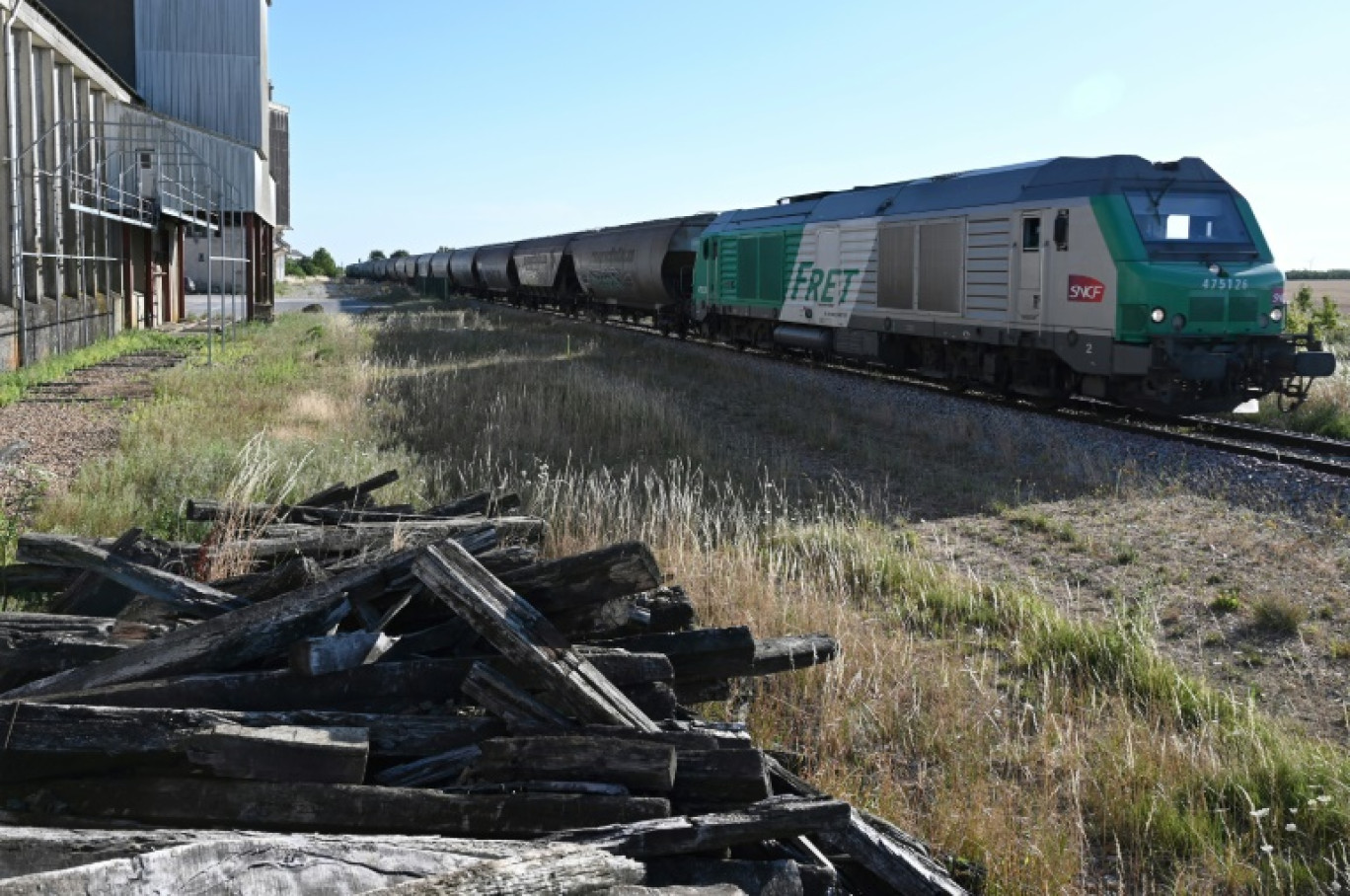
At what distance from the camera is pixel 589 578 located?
197 inches

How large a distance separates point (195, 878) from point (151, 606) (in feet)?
7.95

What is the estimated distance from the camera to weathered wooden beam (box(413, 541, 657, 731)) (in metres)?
4.34

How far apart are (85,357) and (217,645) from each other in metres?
20.1

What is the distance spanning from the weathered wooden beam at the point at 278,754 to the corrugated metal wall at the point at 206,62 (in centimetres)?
3443

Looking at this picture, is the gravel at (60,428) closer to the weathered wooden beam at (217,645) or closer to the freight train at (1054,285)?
the weathered wooden beam at (217,645)

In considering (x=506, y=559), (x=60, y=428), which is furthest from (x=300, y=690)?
(x=60, y=428)

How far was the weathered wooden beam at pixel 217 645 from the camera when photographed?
4.55m

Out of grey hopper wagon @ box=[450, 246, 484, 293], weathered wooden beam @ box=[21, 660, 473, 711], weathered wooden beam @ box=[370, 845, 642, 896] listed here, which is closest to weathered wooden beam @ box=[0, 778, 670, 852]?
weathered wooden beam @ box=[370, 845, 642, 896]

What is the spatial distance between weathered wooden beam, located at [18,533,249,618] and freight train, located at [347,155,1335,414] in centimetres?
1193

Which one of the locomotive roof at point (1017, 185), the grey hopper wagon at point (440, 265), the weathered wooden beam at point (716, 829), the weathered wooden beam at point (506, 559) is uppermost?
the grey hopper wagon at point (440, 265)

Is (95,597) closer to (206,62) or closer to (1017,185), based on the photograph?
(1017,185)

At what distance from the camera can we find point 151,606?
5293mm

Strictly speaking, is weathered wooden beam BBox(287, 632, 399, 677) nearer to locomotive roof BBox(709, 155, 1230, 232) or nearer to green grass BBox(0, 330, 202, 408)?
locomotive roof BBox(709, 155, 1230, 232)

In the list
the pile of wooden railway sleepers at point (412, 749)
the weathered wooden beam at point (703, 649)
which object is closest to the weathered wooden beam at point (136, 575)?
the pile of wooden railway sleepers at point (412, 749)
